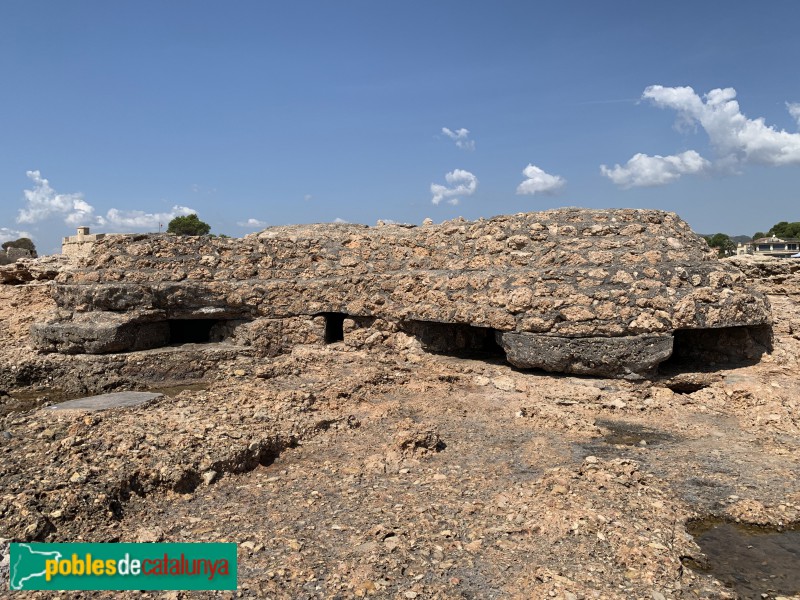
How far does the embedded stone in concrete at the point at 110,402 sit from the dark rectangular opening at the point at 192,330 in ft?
5.59

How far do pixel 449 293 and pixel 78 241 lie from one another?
12.6 metres

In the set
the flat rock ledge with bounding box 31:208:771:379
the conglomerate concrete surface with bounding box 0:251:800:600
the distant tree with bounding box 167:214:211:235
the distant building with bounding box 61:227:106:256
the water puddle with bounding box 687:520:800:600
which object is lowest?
the water puddle with bounding box 687:520:800:600

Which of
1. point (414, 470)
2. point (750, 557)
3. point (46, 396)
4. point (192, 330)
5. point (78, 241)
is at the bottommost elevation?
point (750, 557)

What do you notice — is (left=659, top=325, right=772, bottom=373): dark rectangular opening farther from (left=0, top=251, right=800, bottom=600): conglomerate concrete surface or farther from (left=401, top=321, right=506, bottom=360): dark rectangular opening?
(left=401, top=321, right=506, bottom=360): dark rectangular opening

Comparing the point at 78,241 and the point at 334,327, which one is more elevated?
the point at 78,241

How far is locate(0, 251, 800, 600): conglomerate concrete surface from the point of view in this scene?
2.78 m

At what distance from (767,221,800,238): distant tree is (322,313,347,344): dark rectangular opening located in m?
48.3

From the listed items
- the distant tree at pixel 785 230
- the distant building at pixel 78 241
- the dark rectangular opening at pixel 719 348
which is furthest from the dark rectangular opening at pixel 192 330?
the distant tree at pixel 785 230

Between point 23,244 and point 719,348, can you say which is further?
point 23,244

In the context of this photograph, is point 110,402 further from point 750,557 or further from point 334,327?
point 750,557

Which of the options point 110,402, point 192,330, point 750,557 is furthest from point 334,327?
point 750,557

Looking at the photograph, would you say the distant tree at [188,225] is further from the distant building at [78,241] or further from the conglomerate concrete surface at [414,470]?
the conglomerate concrete surface at [414,470]

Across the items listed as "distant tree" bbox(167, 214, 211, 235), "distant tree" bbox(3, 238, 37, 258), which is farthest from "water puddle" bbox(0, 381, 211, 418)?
"distant tree" bbox(167, 214, 211, 235)

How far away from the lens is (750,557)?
2.98 m
